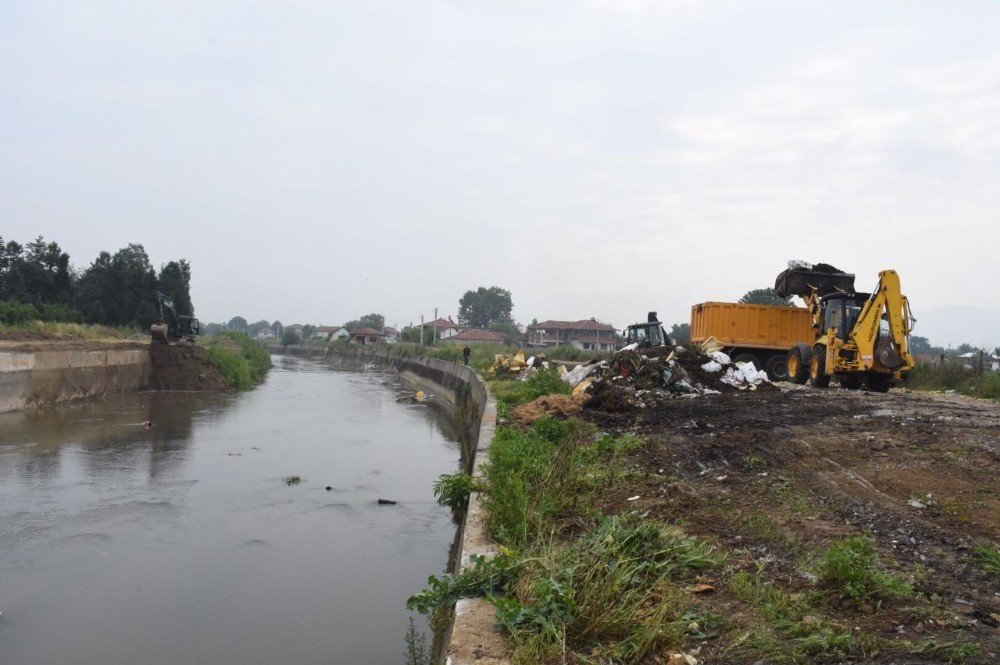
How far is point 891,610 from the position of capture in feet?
11.8

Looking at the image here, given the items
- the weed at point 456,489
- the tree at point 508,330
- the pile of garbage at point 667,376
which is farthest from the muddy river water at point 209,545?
the tree at point 508,330

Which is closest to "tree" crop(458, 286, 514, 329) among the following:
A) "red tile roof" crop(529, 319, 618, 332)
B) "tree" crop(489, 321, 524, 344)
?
"tree" crop(489, 321, 524, 344)

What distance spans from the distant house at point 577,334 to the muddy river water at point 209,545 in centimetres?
7023

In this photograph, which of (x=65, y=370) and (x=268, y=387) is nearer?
(x=65, y=370)

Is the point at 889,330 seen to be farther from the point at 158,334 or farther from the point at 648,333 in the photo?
the point at 158,334

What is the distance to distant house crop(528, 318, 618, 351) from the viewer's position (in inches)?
3406

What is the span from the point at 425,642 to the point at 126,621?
2.73 meters

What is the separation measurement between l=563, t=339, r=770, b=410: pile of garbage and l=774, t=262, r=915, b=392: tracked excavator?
1.49 m

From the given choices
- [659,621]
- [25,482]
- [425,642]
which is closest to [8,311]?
[25,482]

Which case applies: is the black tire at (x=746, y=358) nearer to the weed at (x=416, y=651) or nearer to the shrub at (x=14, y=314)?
the weed at (x=416, y=651)

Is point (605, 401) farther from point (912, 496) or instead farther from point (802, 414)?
point (912, 496)

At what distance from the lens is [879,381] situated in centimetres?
1466

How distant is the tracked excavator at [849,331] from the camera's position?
13969 millimetres

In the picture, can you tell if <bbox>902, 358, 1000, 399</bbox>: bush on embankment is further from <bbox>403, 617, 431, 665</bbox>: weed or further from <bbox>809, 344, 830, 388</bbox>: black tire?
<bbox>403, 617, 431, 665</bbox>: weed
